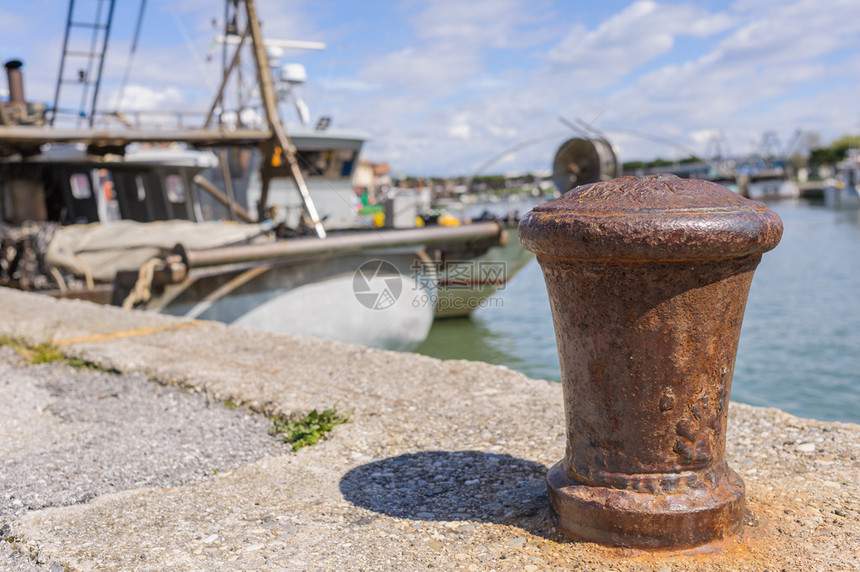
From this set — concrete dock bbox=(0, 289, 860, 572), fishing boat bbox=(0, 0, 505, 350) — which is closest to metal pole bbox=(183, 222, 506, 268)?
fishing boat bbox=(0, 0, 505, 350)

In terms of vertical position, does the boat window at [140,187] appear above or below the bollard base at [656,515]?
above

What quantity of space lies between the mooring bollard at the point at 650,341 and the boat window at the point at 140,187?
11.4 m

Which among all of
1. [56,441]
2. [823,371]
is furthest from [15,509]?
[823,371]

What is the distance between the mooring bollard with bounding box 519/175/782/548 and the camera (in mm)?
2176

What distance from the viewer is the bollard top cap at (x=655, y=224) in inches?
83.6

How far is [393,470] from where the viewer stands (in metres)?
3.13

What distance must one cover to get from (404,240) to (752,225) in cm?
690

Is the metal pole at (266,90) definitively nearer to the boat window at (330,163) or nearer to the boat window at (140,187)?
the boat window at (140,187)

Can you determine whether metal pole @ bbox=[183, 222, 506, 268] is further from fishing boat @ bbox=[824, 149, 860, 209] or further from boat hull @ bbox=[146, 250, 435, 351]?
fishing boat @ bbox=[824, 149, 860, 209]

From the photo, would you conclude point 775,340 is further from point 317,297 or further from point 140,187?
point 140,187

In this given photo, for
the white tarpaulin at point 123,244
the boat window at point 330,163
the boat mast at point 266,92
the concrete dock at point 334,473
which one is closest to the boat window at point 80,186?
the white tarpaulin at point 123,244

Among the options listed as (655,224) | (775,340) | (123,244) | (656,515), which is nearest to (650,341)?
(655,224)

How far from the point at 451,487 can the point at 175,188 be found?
11.1 meters

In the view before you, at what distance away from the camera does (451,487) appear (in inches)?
115
